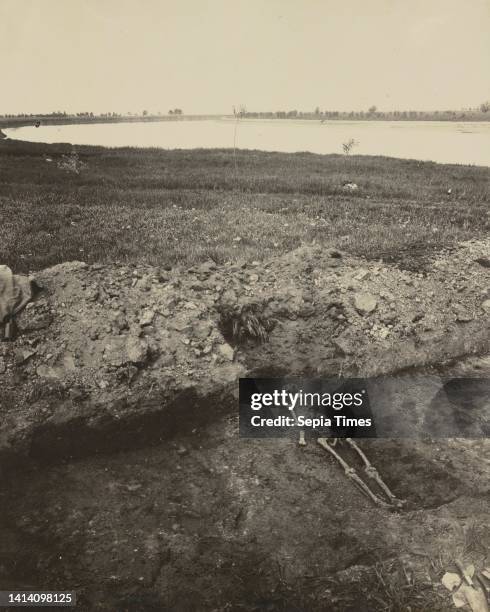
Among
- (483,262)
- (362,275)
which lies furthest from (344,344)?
(483,262)

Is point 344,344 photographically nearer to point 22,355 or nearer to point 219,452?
point 219,452

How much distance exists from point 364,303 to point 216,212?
3.99 m

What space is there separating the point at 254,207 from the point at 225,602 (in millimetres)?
7313

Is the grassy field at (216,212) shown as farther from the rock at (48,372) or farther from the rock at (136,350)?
the rock at (48,372)

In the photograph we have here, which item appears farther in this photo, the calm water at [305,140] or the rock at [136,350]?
the calm water at [305,140]

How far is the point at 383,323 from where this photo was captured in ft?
18.7

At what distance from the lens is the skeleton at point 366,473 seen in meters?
3.75

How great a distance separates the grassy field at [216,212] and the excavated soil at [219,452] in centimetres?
89

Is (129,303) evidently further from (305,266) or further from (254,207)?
(254,207)

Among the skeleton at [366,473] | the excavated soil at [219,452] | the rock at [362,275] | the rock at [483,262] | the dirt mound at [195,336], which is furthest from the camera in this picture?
the rock at [483,262]

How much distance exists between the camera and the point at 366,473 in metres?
4.14

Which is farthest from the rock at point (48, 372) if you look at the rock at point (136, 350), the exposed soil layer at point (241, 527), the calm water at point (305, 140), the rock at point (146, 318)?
the calm water at point (305, 140)

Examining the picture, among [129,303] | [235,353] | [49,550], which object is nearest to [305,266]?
[235,353]

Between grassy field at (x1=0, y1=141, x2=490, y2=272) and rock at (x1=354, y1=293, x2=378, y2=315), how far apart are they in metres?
Result: 1.35
